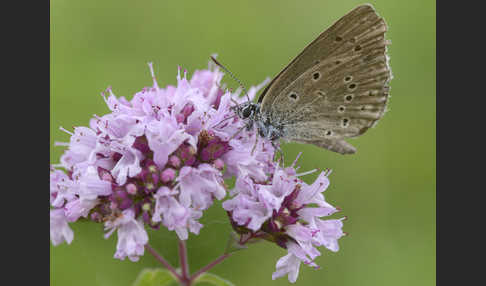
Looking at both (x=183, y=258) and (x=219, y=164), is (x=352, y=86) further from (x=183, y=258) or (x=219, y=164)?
(x=183, y=258)

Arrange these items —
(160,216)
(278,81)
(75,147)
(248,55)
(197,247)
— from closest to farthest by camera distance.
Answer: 1. (160,216)
2. (75,147)
3. (278,81)
4. (197,247)
5. (248,55)

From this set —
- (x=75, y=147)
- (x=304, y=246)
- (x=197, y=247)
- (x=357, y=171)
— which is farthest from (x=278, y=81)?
(x=357, y=171)

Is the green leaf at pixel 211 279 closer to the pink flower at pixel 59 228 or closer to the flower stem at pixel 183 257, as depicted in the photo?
the flower stem at pixel 183 257

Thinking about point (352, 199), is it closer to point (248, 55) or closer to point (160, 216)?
point (248, 55)

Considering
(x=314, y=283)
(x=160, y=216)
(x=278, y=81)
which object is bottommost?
(x=314, y=283)

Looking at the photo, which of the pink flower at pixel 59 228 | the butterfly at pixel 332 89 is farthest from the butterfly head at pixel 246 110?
the pink flower at pixel 59 228

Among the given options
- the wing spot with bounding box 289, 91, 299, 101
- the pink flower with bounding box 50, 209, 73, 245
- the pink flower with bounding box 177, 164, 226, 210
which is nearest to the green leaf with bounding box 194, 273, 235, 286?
the pink flower with bounding box 177, 164, 226, 210
